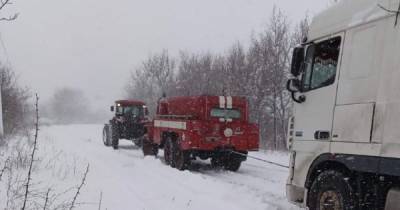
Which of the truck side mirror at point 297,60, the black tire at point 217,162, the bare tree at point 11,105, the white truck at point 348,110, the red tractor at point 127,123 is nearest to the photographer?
the white truck at point 348,110

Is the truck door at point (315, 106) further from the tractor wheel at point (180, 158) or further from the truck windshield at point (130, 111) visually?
the truck windshield at point (130, 111)

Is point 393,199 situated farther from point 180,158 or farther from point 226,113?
point 180,158

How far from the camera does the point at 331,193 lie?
661 cm

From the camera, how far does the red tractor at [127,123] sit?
23000 millimetres

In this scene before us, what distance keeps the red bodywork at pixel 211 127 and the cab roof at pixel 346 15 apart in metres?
6.73

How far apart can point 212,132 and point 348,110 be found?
7.82 metres

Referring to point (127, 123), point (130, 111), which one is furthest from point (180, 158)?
point (130, 111)

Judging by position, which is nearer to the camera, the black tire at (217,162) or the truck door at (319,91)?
the truck door at (319,91)

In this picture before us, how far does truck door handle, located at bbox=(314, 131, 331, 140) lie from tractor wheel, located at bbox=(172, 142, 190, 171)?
7647mm

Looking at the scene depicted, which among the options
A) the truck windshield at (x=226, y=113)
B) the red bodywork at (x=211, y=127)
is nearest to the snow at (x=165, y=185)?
the red bodywork at (x=211, y=127)

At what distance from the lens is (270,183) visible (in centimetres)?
1180

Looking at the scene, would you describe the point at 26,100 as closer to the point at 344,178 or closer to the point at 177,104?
the point at 177,104

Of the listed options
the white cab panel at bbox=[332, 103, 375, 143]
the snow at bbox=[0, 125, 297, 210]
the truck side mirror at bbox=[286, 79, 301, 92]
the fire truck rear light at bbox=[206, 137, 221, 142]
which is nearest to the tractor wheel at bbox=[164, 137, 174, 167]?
the snow at bbox=[0, 125, 297, 210]

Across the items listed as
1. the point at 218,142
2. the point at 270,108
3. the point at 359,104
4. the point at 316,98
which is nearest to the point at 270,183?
the point at 218,142
